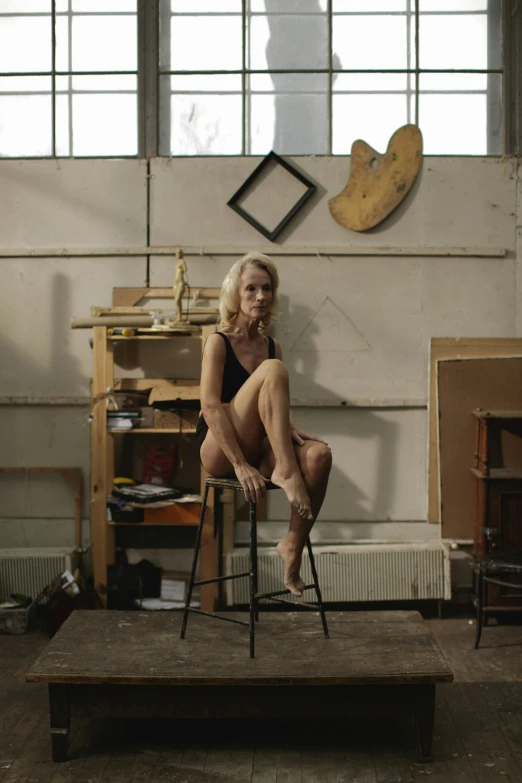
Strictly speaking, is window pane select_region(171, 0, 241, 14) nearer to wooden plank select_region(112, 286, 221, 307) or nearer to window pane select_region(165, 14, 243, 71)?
window pane select_region(165, 14, 243, 71)

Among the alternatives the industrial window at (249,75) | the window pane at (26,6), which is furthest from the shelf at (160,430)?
the window pane at (26,6)

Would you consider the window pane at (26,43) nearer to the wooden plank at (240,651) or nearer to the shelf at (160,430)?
the shelf at (160,430)

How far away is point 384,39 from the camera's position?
15.7 feet

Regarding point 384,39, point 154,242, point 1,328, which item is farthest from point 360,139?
point 1,328

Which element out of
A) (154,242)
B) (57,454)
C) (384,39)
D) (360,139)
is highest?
(384,39)

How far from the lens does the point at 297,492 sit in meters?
3.06

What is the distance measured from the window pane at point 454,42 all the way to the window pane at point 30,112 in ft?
7.03

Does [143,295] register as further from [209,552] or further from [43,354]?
[209,552]

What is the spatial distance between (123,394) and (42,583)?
3.78 feet

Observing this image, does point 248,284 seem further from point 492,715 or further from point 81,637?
point 492,715

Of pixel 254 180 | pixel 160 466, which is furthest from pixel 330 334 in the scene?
pixel 160 466

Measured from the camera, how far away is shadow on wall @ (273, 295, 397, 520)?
478cm

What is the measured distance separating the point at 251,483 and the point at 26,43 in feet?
10.4

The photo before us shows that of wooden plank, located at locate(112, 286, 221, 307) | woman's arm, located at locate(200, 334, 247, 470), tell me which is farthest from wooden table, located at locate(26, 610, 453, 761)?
wooden plank, located at locate(112, 286, 221, 307)
